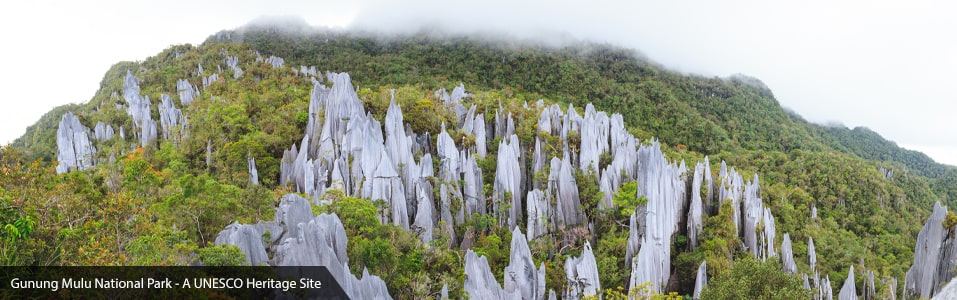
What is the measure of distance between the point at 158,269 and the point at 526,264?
1350 centimetres

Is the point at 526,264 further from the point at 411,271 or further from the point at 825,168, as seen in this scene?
the point at 825,168

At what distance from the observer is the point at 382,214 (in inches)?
941

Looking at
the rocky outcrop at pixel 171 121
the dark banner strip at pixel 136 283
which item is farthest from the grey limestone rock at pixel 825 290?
the rocky outcrop at pixel 171 121

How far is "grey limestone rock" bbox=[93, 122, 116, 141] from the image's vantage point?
42469mm

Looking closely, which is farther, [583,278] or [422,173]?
[422,173]

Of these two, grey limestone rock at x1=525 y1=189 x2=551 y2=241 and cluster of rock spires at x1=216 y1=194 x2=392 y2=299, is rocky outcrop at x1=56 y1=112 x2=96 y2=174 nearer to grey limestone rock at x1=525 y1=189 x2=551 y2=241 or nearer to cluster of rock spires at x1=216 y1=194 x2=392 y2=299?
cluster of rock spires at x1=216 y1=194 x2=392 y2=299

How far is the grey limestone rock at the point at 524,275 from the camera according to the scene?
19.0 m

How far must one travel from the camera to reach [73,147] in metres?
39.4

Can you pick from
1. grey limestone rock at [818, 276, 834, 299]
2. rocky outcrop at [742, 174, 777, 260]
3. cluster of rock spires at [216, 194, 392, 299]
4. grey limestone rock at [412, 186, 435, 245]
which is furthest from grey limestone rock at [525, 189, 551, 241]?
grey limestone rock at [818, 276, 834, 299]

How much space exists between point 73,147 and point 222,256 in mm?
39713

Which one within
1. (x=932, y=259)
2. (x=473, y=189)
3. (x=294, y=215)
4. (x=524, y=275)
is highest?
(x=294, y=215)

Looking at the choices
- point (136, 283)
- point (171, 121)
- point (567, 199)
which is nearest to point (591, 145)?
point (567, 199)

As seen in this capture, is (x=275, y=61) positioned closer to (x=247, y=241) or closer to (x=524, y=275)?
(x=524, y=275)

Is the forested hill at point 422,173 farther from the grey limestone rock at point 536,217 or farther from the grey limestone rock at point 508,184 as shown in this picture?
the grey limestone rock at point 536,217
